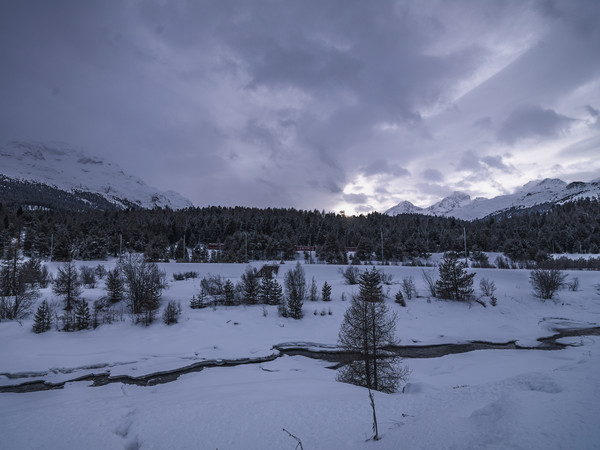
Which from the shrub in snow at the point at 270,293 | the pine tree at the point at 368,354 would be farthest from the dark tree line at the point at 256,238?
the pine tree at the point at 368,354

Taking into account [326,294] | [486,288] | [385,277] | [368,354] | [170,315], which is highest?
[385,277]

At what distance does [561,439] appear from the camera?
395 centimetres

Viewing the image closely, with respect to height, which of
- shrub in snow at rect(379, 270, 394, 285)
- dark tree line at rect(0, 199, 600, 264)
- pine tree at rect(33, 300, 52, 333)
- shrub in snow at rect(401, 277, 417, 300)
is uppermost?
dark tree line at rect(0, 199, 600, 264)

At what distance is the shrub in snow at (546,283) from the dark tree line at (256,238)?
77.6 feet

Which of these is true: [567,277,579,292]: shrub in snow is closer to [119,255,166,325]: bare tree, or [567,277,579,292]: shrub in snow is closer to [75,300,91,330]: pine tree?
[119,255,166,325]: bare tree

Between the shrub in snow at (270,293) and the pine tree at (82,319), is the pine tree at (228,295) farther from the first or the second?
the pine tree at (82,319)

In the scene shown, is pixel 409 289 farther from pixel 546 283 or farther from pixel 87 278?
pixel 87 278

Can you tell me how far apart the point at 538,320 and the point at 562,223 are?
70.2 m

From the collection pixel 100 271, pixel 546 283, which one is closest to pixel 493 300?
pixel 546 283

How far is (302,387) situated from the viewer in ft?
37.3

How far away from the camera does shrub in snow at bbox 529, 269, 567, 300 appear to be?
27531 millimetres

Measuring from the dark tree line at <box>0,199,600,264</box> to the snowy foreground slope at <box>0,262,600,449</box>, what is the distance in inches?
1047

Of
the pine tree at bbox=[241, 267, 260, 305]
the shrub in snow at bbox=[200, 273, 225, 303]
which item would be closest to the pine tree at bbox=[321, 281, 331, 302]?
the pine tree at bbox=[241, 267, 260, 305]

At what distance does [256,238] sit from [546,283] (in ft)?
170
